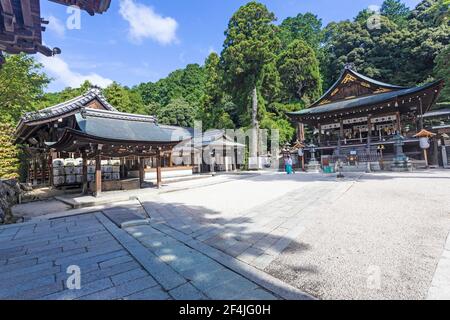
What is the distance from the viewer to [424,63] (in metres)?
30.2

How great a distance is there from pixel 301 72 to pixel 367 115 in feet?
57.4

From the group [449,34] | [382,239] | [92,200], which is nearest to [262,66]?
[92,200]

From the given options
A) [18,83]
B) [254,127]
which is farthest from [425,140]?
[18,83]

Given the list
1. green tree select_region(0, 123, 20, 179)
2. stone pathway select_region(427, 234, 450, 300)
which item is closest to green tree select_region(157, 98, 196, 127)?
green tree select_region(0, 123, 20, 179)

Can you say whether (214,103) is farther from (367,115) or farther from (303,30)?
(303,30)

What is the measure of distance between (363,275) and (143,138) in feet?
35.3

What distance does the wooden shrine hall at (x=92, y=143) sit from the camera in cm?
1002

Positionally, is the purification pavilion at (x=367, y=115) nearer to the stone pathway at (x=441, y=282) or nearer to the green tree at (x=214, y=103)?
the green tree at (x=214, y=103)

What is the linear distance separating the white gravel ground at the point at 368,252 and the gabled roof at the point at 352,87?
750 inches

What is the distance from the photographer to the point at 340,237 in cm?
397

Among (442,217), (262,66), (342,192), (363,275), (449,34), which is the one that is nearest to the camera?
(363,275)

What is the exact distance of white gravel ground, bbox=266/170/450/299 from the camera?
2.45m

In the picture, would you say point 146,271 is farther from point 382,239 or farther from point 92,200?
point 92,200

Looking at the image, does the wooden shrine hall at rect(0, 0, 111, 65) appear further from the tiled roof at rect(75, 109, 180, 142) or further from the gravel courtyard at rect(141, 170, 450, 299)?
the tiled roof at rect(75, 109, 180, 142)
